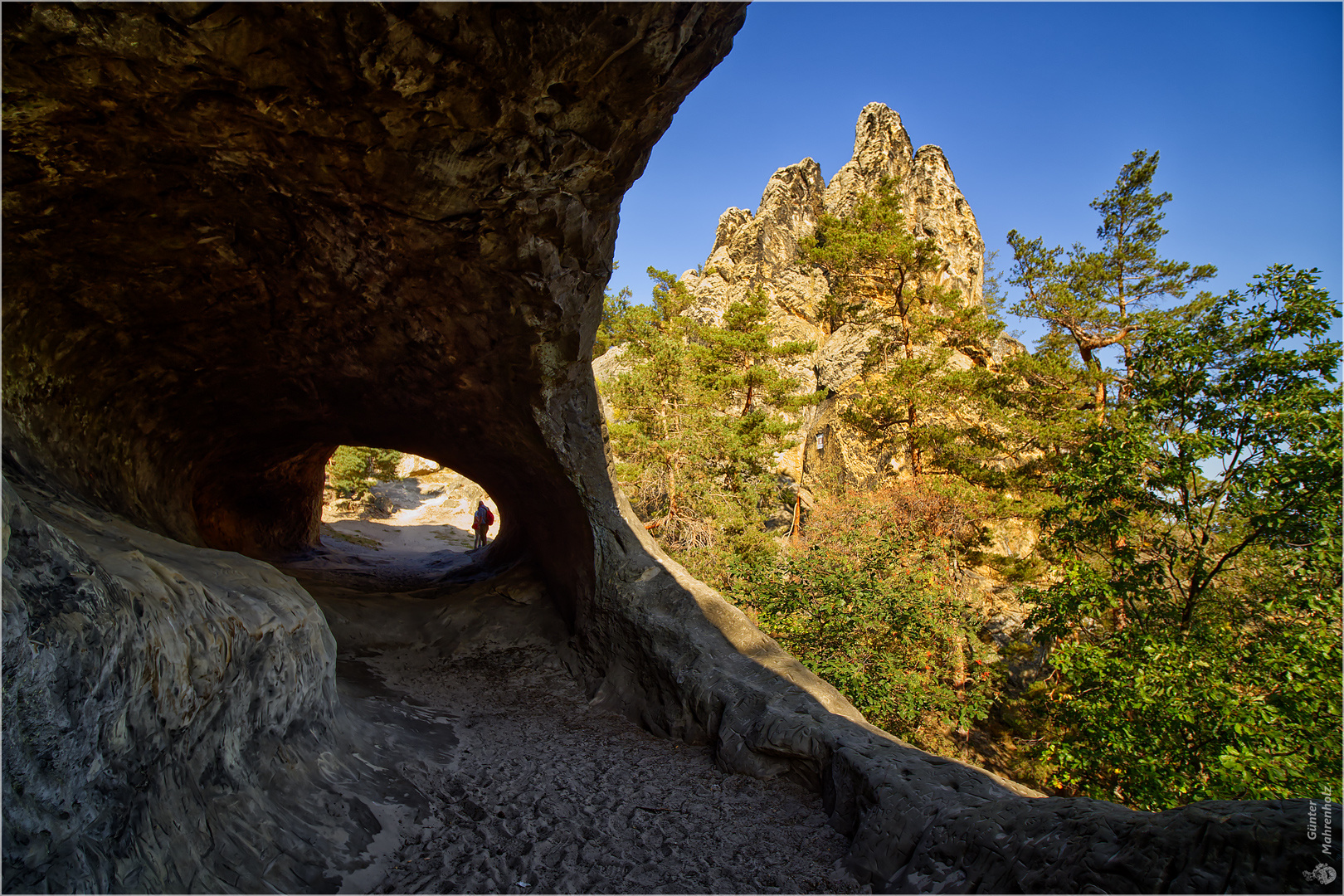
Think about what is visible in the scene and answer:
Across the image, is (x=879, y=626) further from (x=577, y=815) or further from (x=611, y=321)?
(x=611, y=321)

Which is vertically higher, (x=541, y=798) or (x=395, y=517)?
(x=395, y=517)

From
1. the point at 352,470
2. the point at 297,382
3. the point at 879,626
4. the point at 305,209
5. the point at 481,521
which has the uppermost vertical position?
the point at 305,209

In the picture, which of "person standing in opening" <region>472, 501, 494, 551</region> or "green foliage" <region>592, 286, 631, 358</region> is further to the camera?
"green foliage" <region>592, 286, 631, 358</region>

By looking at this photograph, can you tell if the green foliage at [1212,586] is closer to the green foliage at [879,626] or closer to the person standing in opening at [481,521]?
the green foliage at [879,626]

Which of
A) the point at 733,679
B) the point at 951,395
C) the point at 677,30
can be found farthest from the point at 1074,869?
the point at 951,395

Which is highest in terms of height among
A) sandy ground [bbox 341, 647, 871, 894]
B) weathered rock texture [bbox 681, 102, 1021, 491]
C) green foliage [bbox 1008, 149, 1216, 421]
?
weathered rock texture [bbox 681, 102, 1021, 491]

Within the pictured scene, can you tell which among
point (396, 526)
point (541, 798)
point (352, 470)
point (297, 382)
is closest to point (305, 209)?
point (297, 382)

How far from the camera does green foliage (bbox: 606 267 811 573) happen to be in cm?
1683

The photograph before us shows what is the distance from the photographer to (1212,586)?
10727 millimetres

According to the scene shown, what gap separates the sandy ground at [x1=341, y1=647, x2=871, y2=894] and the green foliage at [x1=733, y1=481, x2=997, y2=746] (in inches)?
183
